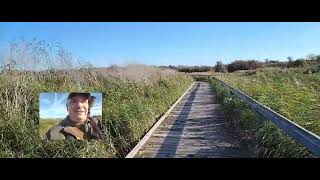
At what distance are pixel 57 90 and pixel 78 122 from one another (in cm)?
161

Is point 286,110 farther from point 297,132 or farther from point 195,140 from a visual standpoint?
point 297,132

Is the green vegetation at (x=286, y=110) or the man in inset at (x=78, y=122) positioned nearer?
the man in inset at (x=78, y=122)

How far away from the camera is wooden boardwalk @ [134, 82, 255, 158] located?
763cm

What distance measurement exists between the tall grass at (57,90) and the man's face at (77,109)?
0.49 m

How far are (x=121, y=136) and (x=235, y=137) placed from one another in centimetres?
A: 220

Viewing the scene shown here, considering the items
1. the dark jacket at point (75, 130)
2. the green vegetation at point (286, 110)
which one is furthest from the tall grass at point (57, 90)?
the green vegetation at point (286, 110)

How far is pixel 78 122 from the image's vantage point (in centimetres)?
677

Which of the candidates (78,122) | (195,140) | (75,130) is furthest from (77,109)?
(195,140)

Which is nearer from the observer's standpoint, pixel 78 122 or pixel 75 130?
pixel 78 122

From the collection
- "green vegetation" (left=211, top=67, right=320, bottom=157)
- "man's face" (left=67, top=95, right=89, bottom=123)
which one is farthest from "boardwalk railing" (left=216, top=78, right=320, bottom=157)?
"man's face" (left=67, top=95, right=89, bottom=123)

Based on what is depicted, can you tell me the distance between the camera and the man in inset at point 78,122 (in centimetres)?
677

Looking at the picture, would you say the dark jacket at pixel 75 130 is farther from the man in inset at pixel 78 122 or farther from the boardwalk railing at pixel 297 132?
the boardwalk railing at pixel 297 132

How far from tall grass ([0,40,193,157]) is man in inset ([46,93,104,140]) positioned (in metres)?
0.17
